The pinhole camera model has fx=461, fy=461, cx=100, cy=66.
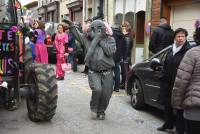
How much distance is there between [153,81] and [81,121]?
4.72 feet

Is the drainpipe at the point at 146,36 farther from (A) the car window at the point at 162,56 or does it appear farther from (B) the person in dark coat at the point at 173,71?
(B) the person in dark coat at the point at 173,71

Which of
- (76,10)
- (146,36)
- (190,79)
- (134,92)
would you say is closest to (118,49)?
(134,92)

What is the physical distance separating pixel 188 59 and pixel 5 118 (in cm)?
429

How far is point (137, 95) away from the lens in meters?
8.84

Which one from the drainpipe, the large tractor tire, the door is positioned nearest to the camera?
the large tractor tire

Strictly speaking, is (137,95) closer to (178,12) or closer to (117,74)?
(117,74)

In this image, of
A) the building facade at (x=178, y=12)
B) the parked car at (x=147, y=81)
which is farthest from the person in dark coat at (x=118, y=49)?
the building facade at (x=178, y=12)

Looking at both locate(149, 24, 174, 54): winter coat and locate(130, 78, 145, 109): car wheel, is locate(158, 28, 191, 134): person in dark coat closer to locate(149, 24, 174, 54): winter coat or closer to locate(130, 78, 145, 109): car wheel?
locate(130, 78, 145, 109): car wheel

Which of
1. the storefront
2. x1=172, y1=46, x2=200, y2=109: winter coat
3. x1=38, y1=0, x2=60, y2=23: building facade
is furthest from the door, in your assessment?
x1=38, y1=0, x2=60, y2=23: building facade

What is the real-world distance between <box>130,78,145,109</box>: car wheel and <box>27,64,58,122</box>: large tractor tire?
2.00 m

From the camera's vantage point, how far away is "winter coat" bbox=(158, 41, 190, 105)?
6789 mm

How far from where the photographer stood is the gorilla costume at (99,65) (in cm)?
788

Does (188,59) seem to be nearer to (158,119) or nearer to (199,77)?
(199,77)

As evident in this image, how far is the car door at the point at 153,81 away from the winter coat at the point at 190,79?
3.24m
